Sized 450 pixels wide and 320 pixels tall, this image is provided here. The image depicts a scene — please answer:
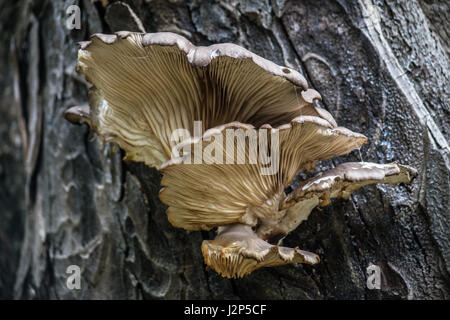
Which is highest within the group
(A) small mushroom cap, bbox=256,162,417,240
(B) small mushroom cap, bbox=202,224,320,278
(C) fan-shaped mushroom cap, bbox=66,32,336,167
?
(C) fan-shaped mushroom cap, bbox=66,32,336,167

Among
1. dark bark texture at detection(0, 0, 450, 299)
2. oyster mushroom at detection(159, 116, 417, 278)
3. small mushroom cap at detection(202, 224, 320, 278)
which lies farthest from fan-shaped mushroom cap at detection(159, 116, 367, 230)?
dark bark texture at detection(0, 0, 450, 299)

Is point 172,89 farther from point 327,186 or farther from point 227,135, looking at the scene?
point 327,186

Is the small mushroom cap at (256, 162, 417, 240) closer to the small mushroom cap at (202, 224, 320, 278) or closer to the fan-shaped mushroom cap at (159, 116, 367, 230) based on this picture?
the fan-shaped mushroom cap at (159, 116, 367, 230)

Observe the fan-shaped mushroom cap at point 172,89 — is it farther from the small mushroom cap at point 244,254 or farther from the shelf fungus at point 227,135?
the small mushroom cap at point 244,254

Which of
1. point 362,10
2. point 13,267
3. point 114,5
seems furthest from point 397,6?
point 13,267

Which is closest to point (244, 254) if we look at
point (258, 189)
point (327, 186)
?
point (258, 189)

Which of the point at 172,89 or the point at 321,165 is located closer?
the point at 172,89

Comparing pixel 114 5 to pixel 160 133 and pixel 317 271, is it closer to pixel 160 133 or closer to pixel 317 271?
pixel 160 133
